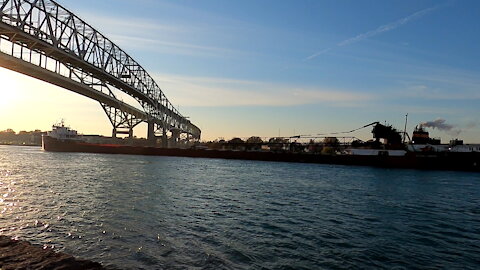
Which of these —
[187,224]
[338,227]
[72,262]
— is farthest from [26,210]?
[338,227]

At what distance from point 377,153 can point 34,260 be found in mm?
57303

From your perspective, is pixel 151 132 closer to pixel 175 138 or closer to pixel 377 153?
pixel 175 138

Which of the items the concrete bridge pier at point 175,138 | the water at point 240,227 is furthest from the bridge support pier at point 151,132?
the water at point 240,227

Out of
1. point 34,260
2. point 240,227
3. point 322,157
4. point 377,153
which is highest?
point 377,153

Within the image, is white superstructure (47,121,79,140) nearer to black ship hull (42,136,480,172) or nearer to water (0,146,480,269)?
black ship hull (42,136,480,172)

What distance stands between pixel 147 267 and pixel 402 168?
4982 cm

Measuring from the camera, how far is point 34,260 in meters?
6.52

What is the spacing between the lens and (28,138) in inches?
7397

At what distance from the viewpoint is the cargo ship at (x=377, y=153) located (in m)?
49.2

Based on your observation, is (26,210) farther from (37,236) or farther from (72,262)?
(72,262)

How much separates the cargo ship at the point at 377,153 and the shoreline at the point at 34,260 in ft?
169

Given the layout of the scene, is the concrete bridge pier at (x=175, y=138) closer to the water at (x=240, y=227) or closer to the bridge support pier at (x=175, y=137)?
the bridge support pier at (x=175, y=137)

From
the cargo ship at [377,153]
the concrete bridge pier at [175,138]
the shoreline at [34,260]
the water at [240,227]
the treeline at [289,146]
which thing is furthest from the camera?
the concrete bridge pier at [175,138]

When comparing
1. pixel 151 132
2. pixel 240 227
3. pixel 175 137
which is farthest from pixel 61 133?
pixel 240 227
